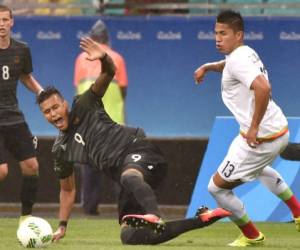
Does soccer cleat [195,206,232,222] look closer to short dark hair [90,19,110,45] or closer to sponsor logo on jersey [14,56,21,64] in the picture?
sponsor logo on jersey [14,56,21,64]

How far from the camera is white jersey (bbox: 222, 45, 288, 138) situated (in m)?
12.4

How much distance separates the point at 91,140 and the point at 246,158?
4.57 feet

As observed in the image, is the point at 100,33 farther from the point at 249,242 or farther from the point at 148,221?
the point at 148,221

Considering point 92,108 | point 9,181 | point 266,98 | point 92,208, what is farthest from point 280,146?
point 9,181

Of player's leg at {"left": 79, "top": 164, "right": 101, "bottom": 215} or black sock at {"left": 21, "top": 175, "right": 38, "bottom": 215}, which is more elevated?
black sock at {"left": 21, "top": 175, "right": 38, "bottom": 215}

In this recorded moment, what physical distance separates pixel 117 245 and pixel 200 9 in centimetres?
690

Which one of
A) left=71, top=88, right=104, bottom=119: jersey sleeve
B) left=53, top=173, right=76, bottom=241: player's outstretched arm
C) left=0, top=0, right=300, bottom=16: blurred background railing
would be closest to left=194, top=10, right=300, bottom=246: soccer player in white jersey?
left=71, top=88, right=104, bottom=119: jersey sleeve

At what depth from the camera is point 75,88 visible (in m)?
18.3

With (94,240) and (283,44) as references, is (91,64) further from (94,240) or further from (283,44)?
(94,240)

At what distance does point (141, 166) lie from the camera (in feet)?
40.7

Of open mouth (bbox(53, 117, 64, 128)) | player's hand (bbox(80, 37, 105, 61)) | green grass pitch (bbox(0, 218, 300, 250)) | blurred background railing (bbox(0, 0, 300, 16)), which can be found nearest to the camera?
player's hand (bbox(80, 37, 105, 61))

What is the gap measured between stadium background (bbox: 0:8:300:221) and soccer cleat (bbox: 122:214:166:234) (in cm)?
639

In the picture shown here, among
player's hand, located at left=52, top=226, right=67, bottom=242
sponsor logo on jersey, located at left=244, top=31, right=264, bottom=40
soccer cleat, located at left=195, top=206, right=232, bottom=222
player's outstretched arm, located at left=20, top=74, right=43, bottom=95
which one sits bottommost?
player's hand, located at left=52, top=226, right=67, bottom=242

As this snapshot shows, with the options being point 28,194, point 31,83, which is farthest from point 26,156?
point 31,83
